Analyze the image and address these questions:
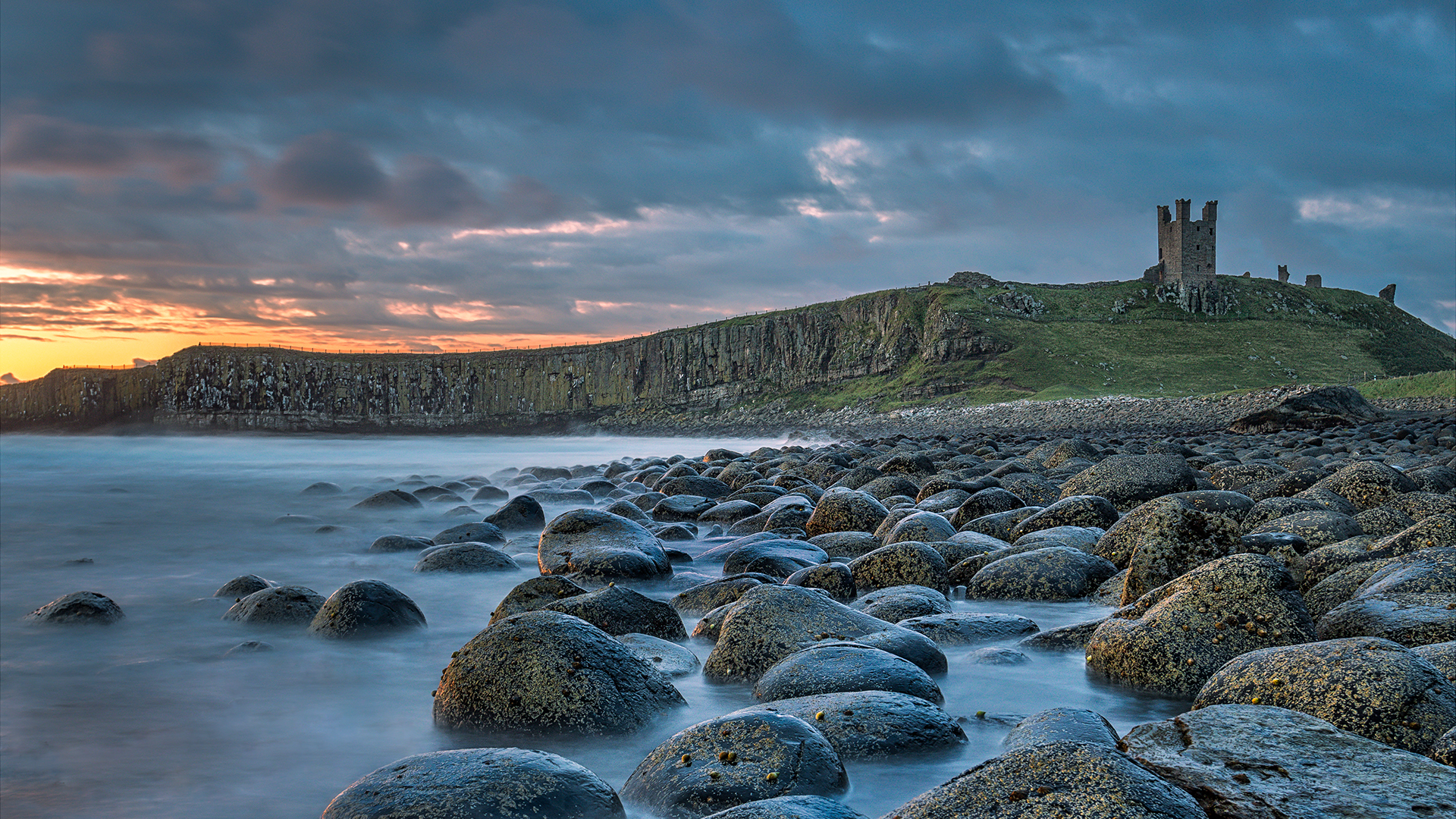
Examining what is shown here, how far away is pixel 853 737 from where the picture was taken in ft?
12.4

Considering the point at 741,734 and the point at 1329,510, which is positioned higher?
the point at 1329,510

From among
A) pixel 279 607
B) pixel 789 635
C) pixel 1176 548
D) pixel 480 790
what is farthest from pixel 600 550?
pixel 480 790

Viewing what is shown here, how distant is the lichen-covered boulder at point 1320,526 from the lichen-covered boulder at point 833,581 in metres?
3.16

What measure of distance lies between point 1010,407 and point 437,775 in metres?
47.0

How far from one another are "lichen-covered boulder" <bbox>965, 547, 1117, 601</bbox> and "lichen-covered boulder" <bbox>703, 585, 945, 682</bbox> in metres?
1.85

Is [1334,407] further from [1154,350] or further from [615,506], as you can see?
[1154,350]

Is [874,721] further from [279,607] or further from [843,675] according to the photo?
[279,607]

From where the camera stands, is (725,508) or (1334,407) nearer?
(725,508)

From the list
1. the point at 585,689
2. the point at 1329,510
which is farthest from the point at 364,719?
the point at 1329,510

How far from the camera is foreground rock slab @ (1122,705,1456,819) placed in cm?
266

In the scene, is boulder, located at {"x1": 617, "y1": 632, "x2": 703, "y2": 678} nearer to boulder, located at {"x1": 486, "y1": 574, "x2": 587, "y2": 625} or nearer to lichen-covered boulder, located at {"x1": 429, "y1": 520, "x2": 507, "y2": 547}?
boulder, located at {"x1": 486, "y1": 574, "x2": 587, "y2": 625}

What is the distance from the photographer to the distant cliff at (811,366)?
226 ft

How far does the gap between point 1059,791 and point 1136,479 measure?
7.87 m

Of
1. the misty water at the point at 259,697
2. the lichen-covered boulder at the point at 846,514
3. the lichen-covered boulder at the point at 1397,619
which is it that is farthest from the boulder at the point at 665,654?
the lichen-covered boulder at the point at 846,514
